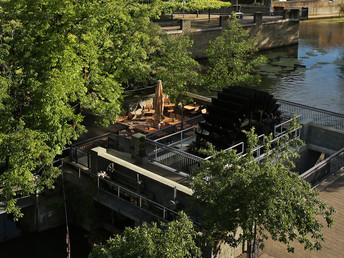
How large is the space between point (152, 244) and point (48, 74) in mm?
9679

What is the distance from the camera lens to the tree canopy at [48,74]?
18016 mm

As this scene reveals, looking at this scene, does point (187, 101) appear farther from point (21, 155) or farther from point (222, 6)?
point (222, 6)

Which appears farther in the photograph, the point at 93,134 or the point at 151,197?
the point at 93,134

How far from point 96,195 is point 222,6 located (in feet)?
189

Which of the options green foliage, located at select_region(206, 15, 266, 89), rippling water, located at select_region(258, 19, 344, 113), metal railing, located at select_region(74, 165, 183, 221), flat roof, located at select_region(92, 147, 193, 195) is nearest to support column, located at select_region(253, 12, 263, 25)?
rippling water, located at select_region(258, 19, 344, 113)

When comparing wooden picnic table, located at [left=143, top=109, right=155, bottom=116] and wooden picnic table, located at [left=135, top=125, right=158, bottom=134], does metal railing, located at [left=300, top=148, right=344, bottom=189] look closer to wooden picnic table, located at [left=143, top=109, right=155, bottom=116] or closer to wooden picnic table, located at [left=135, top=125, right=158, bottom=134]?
wooden picnic table, located at [left=135, top=125, right=158, bottom=134]

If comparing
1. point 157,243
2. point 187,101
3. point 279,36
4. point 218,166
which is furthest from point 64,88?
point 279,36

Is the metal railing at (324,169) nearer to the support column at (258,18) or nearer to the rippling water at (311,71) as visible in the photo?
the rippling water at (311,71)

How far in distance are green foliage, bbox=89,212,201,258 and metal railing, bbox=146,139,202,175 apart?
8.51 m

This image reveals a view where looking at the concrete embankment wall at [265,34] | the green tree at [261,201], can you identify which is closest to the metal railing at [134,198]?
the green tree at [261,201]

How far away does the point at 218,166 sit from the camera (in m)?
14.6

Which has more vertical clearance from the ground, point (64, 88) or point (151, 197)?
point (64, 88)

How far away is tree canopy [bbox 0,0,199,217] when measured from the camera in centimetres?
1802

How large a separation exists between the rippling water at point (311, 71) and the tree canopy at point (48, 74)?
1993 centimetres
